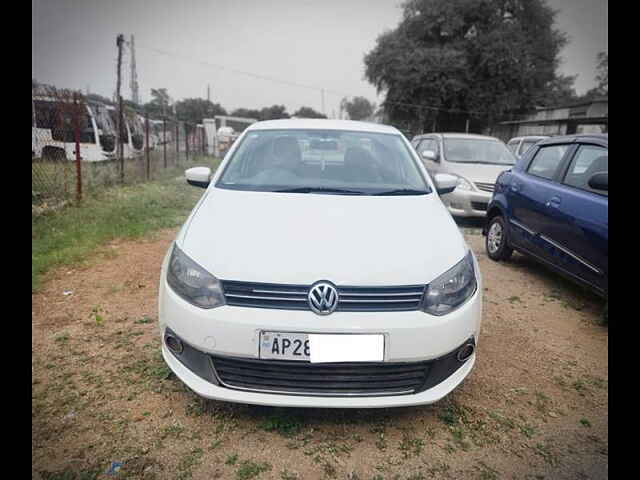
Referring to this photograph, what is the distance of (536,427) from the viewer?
215 centimetres

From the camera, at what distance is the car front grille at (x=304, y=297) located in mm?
1771

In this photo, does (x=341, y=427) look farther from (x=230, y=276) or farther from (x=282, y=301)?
(x=230, y=276)

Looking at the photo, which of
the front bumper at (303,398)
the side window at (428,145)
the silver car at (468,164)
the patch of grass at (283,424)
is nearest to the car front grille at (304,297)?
the front bumper at (303,398)

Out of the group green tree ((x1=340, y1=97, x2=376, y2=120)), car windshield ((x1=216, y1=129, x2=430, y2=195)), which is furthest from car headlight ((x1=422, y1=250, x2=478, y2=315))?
green tree ((x1=340, y1=97, x2=376, y2=120))

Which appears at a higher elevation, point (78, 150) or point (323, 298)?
point (78, 150)

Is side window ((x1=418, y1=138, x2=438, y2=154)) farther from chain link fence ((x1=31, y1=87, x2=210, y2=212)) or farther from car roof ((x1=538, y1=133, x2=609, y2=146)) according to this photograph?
chain link fence ((x1=31, y1=87, x2=210, y2=212))

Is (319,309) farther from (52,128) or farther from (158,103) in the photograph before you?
(158,103)

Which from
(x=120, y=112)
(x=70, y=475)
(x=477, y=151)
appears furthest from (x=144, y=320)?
(x=120, y=112)

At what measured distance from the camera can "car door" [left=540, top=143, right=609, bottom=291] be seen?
3.17 meters

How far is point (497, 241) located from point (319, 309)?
387 centimetres

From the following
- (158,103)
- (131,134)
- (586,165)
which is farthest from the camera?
(158,103)

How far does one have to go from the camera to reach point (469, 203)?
664 cm
